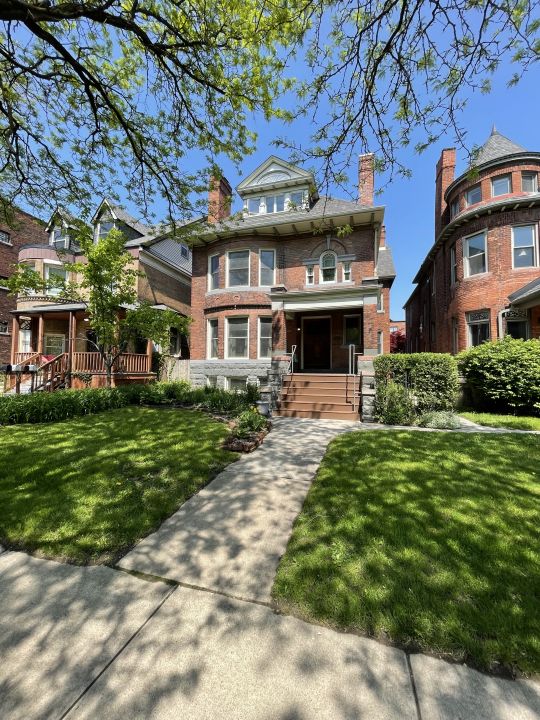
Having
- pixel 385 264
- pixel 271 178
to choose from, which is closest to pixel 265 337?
pixel 271 178

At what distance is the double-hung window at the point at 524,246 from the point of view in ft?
43.2

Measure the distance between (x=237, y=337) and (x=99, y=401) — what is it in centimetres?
689

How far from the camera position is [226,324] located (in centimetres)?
1508

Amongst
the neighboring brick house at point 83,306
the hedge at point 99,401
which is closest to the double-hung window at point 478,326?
the hedge at point 99,401

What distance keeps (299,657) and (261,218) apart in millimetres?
16276

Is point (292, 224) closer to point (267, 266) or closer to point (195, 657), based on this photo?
point (267, 266)

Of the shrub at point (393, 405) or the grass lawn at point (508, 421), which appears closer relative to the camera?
the grass lawn at point (508, 421)

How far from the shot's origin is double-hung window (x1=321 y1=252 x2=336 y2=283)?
14.2m

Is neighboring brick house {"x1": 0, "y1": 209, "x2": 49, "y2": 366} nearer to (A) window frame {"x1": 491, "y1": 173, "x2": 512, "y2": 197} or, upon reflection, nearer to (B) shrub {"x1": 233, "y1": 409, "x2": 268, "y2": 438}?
(B) shrub {"x1": 233, "y1": 409, "x2": 268, "y2": 438}

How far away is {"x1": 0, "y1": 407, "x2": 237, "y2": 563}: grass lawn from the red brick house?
738cm

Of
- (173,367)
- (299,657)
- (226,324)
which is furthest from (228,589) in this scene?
(173,367)

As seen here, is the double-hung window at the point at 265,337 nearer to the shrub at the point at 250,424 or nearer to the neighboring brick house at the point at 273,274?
the neighboring brick house at the point at 273,274

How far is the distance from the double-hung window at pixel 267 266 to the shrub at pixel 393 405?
8.00 m

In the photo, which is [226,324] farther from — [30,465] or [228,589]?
[228,589]
